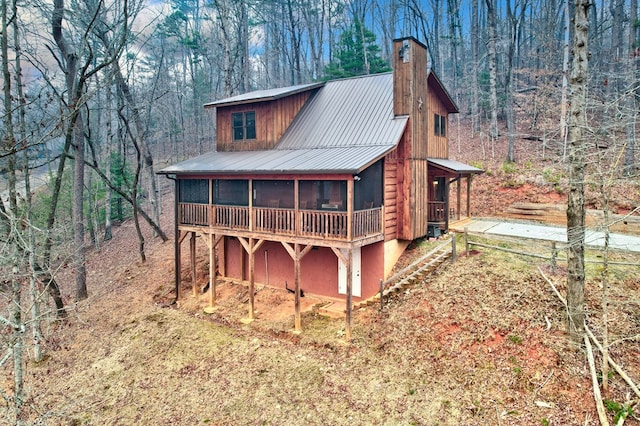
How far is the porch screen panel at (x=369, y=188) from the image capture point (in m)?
12.1

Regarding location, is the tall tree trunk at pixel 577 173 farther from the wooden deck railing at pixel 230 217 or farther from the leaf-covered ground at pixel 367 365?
the wooden deck railing at pixel 230 217

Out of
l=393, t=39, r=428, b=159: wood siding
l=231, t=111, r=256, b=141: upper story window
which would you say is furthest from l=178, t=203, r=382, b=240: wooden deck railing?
l=231, t=111, r=256, b=141: upper story window

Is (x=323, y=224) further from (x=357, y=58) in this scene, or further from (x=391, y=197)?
(x=357, y=58)

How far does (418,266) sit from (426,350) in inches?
157

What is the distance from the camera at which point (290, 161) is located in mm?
12898

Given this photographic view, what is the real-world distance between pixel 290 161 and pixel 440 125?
7978 millimetres

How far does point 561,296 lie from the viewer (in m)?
9.30

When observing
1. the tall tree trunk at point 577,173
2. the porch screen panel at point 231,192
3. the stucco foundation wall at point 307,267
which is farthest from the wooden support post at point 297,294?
the tall tree trunk at point 577,173

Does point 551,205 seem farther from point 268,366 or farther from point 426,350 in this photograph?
point 268,366

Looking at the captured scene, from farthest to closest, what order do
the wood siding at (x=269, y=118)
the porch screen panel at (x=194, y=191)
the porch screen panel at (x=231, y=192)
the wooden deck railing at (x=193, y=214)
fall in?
the wood siding at (x=269, y=118) → the porch screen panel at (x=194, y=191) → the wooden deck railing at (x=193, y=214) → the porch screen panel at (x=231, y=192)

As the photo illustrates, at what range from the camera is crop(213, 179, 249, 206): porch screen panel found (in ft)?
48.1

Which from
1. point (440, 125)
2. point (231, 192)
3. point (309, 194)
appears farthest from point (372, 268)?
point (440, 125)

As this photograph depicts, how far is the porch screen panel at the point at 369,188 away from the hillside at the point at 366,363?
115 inches

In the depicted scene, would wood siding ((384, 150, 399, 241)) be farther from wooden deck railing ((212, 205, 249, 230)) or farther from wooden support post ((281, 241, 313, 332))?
wooden deck railing ((212, 205, 249, 230))
